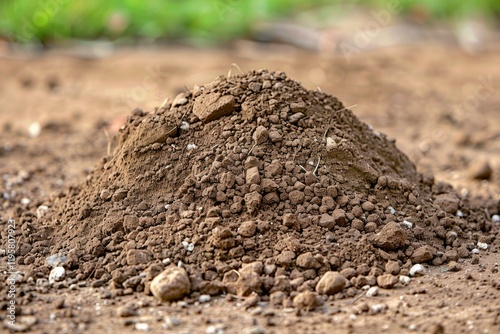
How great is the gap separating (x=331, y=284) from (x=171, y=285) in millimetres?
639

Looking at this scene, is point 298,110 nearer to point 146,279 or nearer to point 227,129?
point 227,129

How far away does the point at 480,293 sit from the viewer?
3.14 m

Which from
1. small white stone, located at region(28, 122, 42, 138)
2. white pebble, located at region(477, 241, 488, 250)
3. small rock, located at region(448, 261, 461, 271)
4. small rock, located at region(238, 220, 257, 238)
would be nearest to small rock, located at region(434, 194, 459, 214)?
white pebble, located at region(477, 241, 488, 250)

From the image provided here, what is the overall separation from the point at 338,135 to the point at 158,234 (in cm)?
103

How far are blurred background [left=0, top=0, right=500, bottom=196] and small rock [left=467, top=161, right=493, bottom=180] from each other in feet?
1.16

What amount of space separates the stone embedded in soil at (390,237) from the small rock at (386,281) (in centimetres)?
19

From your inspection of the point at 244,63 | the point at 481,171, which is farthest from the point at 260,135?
the point at 244,63

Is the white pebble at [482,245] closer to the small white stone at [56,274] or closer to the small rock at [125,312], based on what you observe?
the small rock at [125,312]

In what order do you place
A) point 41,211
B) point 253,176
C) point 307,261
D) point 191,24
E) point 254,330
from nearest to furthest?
point 254,330
point 307,261
point 253,176
point 41,211
point 191,24

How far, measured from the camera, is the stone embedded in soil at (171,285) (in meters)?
3.03

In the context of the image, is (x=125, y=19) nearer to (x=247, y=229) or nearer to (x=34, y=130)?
(x=34, y=130)

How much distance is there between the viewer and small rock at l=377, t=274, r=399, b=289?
125 inches

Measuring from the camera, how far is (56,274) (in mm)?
3289

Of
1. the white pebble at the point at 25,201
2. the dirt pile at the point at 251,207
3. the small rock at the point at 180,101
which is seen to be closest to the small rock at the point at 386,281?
the dirt pile at the point at 251,207
